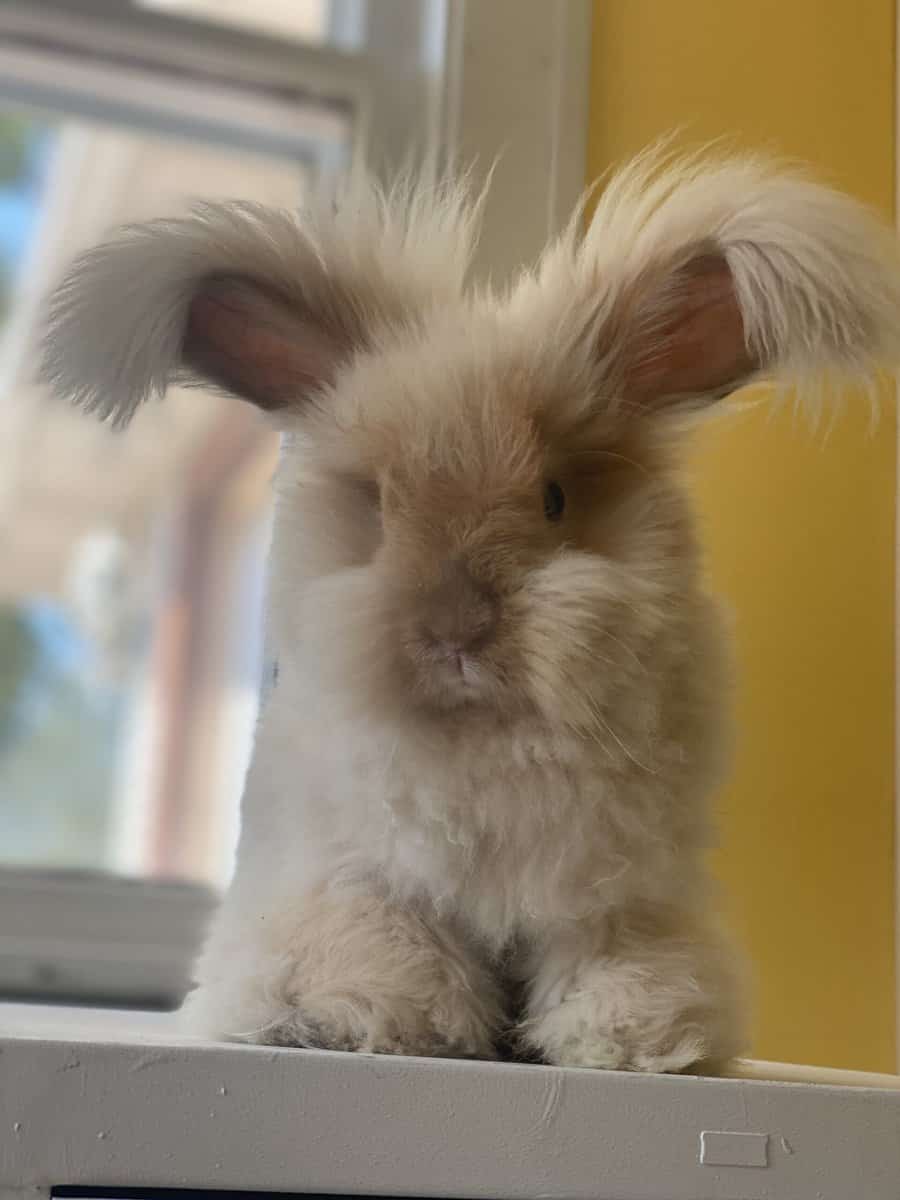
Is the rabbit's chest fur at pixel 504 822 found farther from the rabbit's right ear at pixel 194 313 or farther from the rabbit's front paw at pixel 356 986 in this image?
the rabbit's right ear at pixel 194 313

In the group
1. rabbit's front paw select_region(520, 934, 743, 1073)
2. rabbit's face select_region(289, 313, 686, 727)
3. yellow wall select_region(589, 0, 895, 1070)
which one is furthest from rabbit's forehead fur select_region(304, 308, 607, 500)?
yellow wall select_region(589, 0, 895, 1070)

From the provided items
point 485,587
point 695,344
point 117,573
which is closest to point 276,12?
point 117,573

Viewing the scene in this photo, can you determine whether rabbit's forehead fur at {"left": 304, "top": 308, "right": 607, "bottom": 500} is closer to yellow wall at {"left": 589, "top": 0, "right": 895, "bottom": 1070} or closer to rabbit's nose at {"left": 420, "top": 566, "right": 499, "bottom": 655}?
rabbit's nose at {"left": 420, "top": 566, "right": 499, "bottom": 655}

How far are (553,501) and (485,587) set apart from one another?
80mm

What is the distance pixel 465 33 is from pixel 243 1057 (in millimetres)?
952

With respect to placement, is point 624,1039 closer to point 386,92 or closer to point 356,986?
point 356,986

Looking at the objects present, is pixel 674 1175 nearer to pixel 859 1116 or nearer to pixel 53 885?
pixel 859 1116

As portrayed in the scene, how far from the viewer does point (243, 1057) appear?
580mm

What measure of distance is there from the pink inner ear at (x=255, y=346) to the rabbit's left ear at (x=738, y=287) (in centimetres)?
17

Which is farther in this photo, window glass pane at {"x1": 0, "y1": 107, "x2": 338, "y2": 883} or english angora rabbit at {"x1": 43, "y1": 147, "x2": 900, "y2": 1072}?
window glass pane at {"x1": 0, "y1": 107, "x2": 338, "y2": 883}

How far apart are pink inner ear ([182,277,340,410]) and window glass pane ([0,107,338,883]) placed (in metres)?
0.49

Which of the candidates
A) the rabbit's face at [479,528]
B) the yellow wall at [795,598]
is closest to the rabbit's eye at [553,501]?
the rabbit's face at [479,528]

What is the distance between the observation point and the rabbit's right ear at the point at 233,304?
78 centimetres

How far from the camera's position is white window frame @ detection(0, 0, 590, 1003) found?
1163 mm
